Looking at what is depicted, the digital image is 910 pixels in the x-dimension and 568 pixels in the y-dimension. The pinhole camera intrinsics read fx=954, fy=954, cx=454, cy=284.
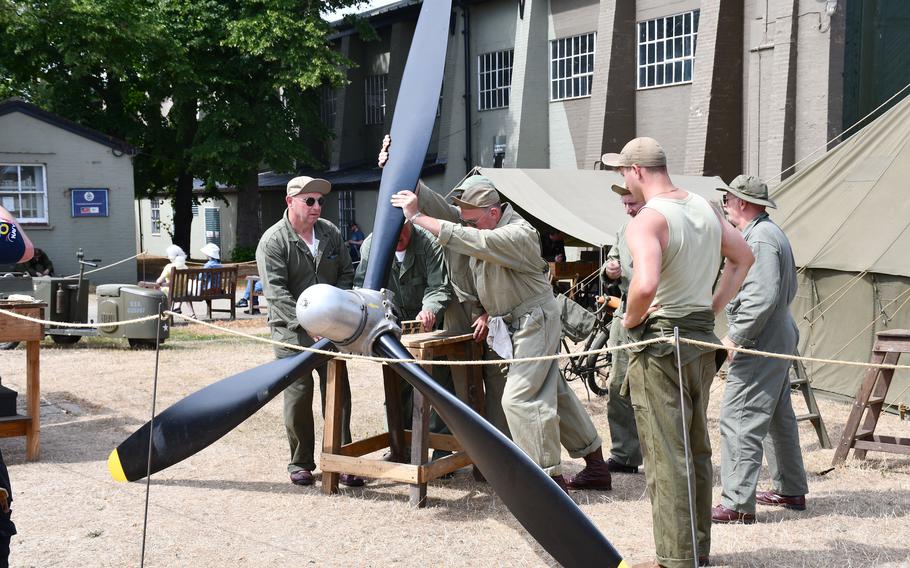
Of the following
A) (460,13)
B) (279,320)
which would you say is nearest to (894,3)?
(460,13)

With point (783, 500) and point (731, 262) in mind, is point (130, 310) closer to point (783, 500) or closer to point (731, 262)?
point (783, 500)

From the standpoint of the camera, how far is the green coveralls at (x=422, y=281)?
19.4ft

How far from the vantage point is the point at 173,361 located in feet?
35.8

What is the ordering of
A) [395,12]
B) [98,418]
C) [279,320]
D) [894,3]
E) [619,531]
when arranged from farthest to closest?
[395,12], [894,3], [98,418], [279,320], [619,531]

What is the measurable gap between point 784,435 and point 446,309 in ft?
6.95

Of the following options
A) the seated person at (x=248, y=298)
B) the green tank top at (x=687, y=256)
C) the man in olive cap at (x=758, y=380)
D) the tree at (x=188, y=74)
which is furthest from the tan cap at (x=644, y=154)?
the tree at (x=188, y=74)

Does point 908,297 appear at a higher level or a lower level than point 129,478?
higher

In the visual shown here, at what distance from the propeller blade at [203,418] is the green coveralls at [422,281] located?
1.27 m

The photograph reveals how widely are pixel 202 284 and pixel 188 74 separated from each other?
1081 cm

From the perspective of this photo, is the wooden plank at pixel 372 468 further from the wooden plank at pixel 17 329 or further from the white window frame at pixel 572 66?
the white window frame at pixel 572 66

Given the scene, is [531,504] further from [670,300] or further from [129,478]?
[129,478]

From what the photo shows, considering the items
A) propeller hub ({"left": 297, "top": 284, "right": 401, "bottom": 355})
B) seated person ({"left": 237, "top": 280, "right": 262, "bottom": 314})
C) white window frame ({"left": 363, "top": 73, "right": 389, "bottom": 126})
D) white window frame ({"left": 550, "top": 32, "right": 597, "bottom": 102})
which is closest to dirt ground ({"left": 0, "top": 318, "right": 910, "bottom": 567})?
→ propeller hub ({"left": 297, "top": 284, "right": 401, "bottom": 355})

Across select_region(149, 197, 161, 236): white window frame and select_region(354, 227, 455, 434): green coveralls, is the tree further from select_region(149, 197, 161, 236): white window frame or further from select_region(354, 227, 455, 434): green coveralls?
select_region(354, 227, 455, 434): green coveralls

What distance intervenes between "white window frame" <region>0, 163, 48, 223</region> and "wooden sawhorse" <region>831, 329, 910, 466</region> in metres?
19.1
